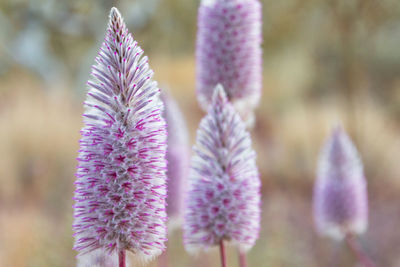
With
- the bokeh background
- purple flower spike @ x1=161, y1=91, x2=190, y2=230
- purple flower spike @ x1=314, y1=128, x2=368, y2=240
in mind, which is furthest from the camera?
the bokeh background

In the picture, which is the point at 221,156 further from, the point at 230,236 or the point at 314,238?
the point at 314,238

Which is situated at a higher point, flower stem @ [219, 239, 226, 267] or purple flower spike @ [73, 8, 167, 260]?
purple flower spike @ [73, 8, 167, 260]

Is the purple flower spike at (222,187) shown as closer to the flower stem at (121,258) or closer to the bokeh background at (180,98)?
the flower stem at (121,258)

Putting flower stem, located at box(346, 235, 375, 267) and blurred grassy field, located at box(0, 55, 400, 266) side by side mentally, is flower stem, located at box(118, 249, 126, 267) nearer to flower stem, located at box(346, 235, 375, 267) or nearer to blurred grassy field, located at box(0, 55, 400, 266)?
flower stem, located at box(346, 235, 375, 267)

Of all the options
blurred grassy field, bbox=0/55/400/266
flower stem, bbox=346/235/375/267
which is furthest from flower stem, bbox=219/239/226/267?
blurred grassy field, bbox=0/55/400/266

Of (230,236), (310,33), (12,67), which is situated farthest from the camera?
(310,33)

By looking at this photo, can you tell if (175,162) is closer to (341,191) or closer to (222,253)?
(222,253)

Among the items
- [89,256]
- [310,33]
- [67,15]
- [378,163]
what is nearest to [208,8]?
[89,256]

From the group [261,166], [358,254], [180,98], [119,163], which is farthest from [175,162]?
[180,98]
